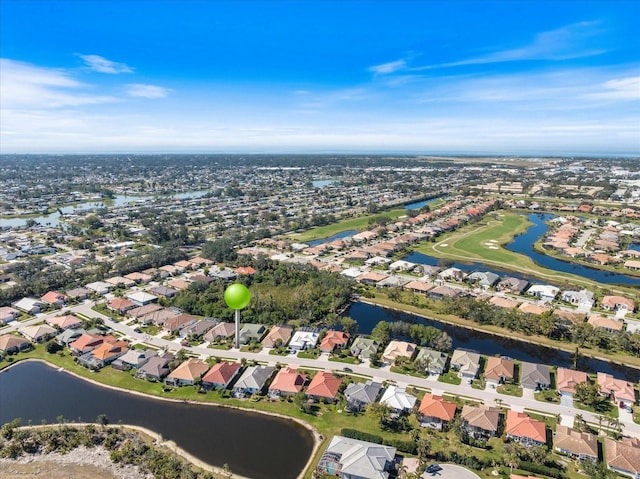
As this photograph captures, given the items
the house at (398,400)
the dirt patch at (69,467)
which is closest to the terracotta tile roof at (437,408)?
the house at (398,400)

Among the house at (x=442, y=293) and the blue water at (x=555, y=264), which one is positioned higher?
the house at (x=442, y=293)

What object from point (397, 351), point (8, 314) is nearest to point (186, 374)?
point (397, 351)

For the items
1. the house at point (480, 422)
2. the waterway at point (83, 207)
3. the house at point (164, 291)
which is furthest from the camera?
the waterway at point (83, 207)

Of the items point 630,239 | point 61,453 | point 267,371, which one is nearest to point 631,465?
point 267,371

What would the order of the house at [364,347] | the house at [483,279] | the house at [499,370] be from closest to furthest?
the house at [499,370]
the house at [364,347]
the house at [483,279]

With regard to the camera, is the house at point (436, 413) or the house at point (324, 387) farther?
the house at point (324, 387)

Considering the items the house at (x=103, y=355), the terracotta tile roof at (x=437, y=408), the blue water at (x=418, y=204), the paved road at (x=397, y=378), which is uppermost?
the blue water at (x=418, y=204)

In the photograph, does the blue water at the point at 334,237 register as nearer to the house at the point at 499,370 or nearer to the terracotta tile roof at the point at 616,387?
the house at the point at 499,370

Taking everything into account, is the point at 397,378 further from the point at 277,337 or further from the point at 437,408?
the point at 277,337
